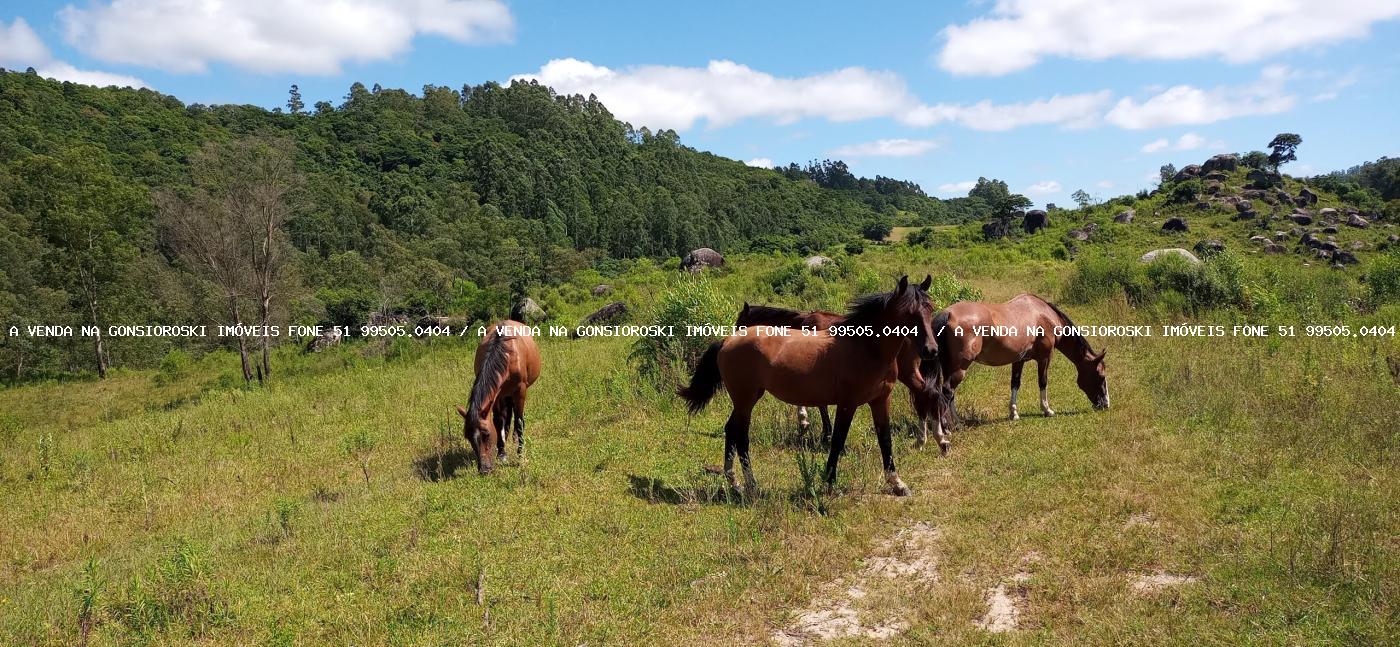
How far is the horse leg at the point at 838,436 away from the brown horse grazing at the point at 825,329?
3.02 ft

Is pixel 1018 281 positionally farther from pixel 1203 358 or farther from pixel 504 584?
pixel 504 584

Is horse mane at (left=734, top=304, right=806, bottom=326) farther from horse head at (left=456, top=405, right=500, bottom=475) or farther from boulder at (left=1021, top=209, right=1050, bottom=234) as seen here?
boulder at (left=1021, top=209, right=1050, bottom=234)

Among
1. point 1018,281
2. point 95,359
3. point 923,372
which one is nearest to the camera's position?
point 923,372

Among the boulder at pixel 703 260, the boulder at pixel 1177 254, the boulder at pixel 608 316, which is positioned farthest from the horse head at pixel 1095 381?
the boulder at pixel 703 260

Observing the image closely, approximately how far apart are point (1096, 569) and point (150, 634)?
23.1ft

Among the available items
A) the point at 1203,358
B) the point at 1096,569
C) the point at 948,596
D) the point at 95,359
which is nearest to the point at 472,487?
the point at 948,596

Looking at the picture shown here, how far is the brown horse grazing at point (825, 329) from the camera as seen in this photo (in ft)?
25.7

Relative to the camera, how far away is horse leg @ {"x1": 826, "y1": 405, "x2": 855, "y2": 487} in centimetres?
665

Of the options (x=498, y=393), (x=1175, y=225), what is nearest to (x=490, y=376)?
(x=498, y=393)

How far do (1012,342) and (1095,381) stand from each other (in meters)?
1.48

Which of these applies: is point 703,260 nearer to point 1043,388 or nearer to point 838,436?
point 1043,388

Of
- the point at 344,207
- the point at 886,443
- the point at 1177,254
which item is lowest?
the point at 886,443

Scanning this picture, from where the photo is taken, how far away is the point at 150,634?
475 centimetres

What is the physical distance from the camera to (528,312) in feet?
85.7
